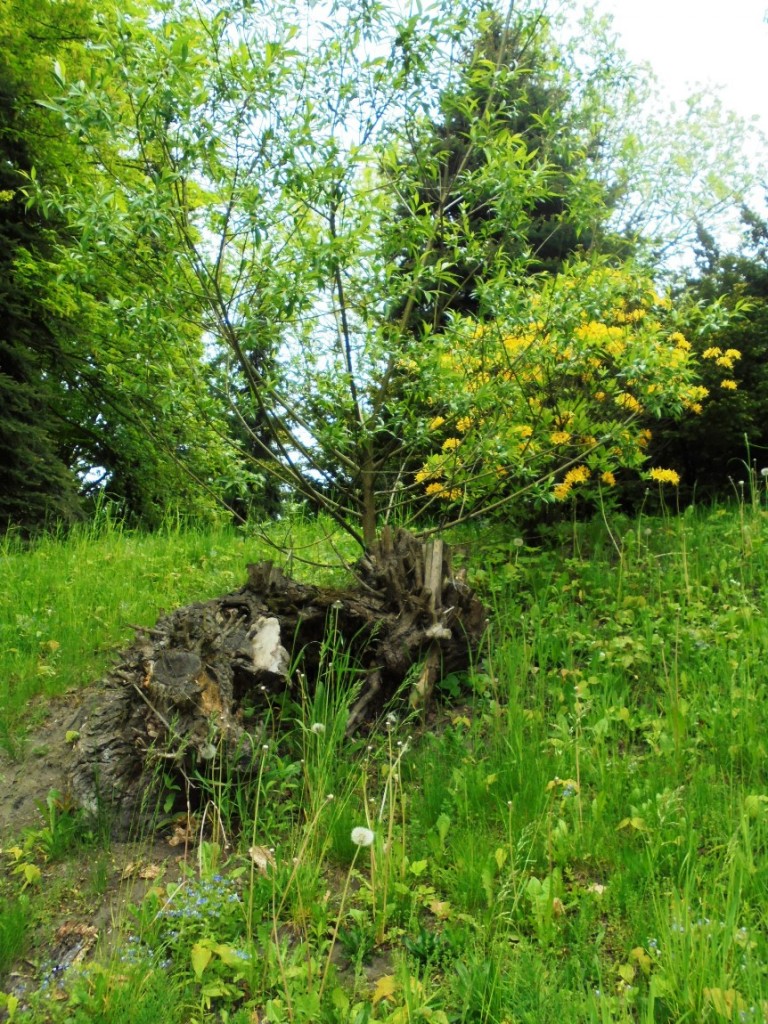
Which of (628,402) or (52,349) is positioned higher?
(52,349)

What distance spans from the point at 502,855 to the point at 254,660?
57.7 inches

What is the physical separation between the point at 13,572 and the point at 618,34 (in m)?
5.20

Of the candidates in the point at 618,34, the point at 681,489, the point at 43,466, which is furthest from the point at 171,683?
the point at 43,466

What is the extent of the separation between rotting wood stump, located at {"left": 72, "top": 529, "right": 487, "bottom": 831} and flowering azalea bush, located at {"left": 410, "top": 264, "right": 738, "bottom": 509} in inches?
28.6

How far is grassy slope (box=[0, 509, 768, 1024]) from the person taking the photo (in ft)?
6.97

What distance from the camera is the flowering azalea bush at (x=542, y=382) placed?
14.4 ft

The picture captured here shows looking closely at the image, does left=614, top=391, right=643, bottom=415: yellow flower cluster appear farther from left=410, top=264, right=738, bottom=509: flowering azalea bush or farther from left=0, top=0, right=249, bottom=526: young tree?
left=0, top=0, right=249, bottom=526: young tree

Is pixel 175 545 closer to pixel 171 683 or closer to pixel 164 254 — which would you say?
pixel 164 254

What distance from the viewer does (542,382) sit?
17.2 ft

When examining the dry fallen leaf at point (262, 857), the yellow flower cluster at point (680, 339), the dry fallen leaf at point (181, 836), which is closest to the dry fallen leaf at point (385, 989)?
the dry fallen leaf at point (262, 857)

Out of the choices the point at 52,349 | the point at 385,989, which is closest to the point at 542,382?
the point at 385,989

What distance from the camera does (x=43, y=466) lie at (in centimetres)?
902

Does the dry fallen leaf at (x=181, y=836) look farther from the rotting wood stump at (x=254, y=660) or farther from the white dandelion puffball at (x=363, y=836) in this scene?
the white dandelion puffball at (x=363, y=836)

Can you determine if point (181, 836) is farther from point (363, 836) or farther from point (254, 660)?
point (363, 836)
